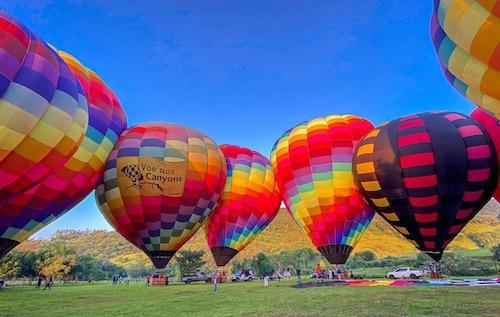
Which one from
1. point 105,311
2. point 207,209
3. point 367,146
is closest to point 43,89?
point 105,311

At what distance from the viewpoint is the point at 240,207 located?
2170cm

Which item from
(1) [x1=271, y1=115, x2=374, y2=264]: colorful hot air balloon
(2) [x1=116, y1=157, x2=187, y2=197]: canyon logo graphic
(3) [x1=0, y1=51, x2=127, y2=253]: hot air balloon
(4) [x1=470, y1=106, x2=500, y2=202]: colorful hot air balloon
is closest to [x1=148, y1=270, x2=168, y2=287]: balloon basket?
(2) [x1=116, y1=157, x2=187, y2=197]: canyon logo graphic

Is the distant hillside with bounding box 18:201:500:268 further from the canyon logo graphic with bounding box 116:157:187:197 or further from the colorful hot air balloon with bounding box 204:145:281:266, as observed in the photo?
the canyon logo graphic with bounding box 116:157:187:197

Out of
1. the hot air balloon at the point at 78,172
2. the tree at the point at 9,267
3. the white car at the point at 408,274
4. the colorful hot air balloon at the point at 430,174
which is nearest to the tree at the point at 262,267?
the white car at the point at 408,274

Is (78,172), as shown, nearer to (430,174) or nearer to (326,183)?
(326,183)

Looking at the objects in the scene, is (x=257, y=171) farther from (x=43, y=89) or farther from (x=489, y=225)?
(x=489, y=225)

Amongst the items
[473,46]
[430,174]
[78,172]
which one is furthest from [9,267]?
[473,46]

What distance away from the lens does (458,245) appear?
74750 mm

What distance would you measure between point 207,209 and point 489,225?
9705 centimetres

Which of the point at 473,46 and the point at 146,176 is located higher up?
the point at 146,176

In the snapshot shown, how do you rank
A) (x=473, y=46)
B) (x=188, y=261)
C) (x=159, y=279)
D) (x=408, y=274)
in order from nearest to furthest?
(x=473, y=46)
(x=159, y=279)
(x=408, y=274)
(x=188, y=261)

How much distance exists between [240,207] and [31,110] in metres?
13.9

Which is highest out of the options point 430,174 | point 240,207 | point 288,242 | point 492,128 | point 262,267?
point 288,242

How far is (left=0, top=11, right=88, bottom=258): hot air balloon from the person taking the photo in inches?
348
